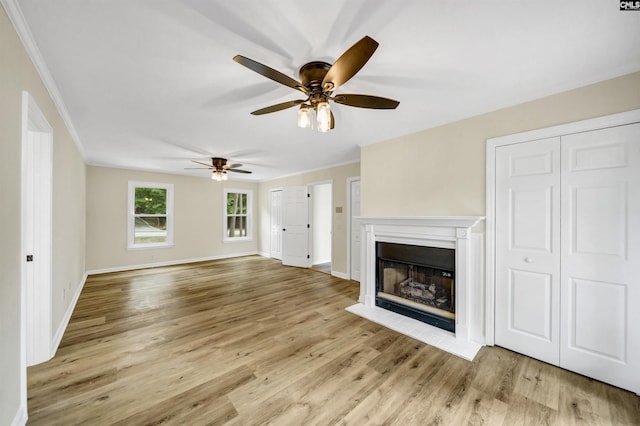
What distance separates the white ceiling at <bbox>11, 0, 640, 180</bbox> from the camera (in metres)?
1.36

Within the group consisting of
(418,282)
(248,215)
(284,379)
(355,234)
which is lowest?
(284,379)

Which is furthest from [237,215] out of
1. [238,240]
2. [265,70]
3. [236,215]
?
[265,70]

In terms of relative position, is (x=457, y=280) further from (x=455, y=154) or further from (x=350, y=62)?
(x=350, y=62)

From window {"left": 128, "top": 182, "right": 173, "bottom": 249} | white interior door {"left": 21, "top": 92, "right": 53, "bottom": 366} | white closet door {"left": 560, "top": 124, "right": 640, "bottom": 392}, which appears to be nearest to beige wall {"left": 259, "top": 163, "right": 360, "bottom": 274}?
white closet door {"left": 560, "top": 124, "right": 640, "bottom": 392}

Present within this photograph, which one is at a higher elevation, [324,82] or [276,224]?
[324,82]

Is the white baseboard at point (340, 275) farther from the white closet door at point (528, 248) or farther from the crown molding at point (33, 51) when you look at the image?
the crown molding at point (33, 51)

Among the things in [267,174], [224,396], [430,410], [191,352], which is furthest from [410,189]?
[267,174]

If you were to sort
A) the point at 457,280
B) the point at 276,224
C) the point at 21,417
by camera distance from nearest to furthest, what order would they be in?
the point at 21,417 → the point at 457,280 → the point at 276,224

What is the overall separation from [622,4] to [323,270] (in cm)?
546

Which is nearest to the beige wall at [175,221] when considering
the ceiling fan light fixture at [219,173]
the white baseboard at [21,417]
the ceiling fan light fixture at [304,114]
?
the ceiling fan light fixture at [219,173]

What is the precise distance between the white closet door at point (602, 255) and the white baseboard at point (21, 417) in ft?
13.4

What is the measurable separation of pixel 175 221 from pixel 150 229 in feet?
1.93

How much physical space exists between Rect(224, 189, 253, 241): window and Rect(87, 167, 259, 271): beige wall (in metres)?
0.16

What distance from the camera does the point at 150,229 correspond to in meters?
6.29
